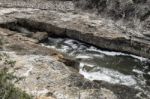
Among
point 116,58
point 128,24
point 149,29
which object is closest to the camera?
point 116,58

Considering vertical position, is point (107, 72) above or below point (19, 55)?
below

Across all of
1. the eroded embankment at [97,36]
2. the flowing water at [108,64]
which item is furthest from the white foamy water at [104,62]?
the eroded embankment at [97,36]

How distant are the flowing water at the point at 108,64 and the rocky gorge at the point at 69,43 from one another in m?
0.04

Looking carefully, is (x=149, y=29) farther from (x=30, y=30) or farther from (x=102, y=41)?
(x=30, y=30)

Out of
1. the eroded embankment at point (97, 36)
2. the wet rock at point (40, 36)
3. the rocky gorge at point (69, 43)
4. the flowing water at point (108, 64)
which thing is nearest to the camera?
the rocky gorge at point (69, 43)

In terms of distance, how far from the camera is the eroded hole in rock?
10102 millimetres

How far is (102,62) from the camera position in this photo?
11.3 meters

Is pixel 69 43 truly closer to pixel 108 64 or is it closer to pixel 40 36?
pixel 40 36

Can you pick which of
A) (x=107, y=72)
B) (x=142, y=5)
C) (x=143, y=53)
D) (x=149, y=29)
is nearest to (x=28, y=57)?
(x=107, y=72)

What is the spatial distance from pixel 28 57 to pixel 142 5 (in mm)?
6254

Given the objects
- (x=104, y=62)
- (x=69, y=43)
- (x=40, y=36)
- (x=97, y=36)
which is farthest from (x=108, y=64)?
(x=40, y=36)

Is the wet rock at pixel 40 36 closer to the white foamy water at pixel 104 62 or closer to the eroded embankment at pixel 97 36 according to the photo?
the white foamy water at pixel 104 62

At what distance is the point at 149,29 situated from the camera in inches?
489

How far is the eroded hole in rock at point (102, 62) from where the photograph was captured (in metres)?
10.1
